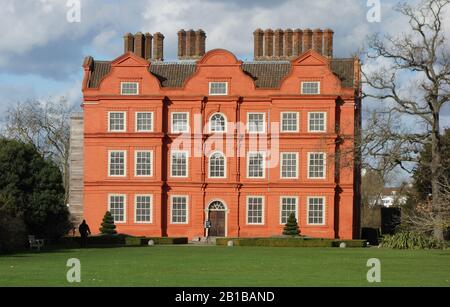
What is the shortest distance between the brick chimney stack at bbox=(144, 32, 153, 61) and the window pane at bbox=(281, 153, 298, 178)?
14.0 meters

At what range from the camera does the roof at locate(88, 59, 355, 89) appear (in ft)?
225

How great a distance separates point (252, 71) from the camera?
69375 mm

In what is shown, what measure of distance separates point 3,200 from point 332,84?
1061 inches

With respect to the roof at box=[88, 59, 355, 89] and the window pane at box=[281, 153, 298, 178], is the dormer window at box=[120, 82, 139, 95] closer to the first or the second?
the roof at box=[88, 59, 355, 89]

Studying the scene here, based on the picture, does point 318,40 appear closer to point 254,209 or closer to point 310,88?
point 310,88

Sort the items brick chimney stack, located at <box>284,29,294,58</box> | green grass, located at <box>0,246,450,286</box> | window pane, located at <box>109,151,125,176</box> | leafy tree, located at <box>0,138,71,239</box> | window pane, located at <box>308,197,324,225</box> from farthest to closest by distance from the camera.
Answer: brick chimney stack, located at <box>284,29,294,58</box> → window pane, located at <box>109,151,125,176</box> → window pane, located at <box>308,197,324,225</box> → leafy tree, located at <box>0,138,71,239</box> → green grass, located at <box>0,246,450,286</box>

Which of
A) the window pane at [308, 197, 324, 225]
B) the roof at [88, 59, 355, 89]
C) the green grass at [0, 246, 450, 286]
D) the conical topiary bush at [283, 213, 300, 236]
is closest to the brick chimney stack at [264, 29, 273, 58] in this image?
the roof at [88, 59, 355, 89]

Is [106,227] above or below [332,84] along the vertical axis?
below

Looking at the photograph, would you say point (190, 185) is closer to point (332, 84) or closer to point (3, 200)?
point (332, 84)

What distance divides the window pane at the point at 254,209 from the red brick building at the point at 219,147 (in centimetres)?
7

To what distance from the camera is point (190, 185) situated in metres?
67.9

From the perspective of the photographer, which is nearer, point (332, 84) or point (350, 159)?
point (350, 159)
